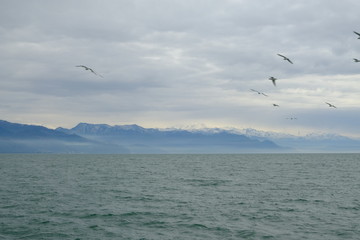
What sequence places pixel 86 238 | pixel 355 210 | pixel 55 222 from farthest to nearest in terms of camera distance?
pixel 355 210 < pixel 55 222 < pixel 86 238

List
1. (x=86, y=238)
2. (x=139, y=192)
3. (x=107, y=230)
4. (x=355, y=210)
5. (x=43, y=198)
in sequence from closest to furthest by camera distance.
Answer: (x=86, y=238) < (x=107, y=230) < (x=355, y=210) < (x=43, y=198) < (x=139, y=192)

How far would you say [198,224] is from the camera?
112 feet

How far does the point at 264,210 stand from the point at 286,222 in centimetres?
578

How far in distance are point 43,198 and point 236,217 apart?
27026 millimetres

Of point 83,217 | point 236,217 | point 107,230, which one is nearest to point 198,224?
point 236,217

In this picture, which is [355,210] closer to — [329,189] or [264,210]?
[264,210]

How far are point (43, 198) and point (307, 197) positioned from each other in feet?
119

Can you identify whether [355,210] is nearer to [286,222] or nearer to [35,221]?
[286,222]

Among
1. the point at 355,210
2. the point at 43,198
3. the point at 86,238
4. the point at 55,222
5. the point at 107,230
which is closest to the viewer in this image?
the point at 86,238

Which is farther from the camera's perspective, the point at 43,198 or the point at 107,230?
the point at 43,198

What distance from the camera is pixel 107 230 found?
3234 centimetres

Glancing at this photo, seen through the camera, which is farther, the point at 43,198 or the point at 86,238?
the point at 43,198

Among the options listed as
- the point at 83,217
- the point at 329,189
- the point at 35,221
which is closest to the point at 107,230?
the point at 83,217

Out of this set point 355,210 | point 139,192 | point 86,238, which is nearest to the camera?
point 86,238
